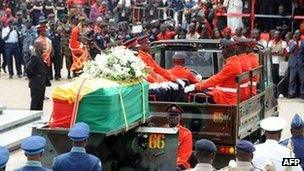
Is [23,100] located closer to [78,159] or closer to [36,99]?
[36,99]

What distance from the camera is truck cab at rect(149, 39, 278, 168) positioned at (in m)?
10.3

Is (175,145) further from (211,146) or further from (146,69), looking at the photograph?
(211,146)

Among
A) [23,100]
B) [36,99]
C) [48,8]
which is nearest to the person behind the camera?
[36,99]

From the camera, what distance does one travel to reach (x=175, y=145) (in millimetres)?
8391

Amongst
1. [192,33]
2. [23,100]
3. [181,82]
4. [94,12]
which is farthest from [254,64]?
[94,12]

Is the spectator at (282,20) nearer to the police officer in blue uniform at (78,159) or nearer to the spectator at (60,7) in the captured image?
the spectator at (60,7)

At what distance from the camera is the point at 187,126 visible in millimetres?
10445

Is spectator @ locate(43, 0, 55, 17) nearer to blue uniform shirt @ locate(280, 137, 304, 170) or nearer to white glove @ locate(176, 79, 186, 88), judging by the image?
white glove @ locate(176, 79, 186, 88)

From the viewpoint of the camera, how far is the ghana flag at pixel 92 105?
792 centimetres

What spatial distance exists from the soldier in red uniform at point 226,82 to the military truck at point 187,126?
0.70 feet

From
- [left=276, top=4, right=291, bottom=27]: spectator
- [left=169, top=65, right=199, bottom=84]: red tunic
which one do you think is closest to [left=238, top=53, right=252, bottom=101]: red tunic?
[left=169, top=65, right=199, bottom=84]: red tunic

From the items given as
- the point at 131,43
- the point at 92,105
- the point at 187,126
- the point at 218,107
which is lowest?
the point at 187,126

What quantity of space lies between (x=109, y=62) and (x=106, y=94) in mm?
727

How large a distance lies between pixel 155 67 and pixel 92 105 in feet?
11.1
